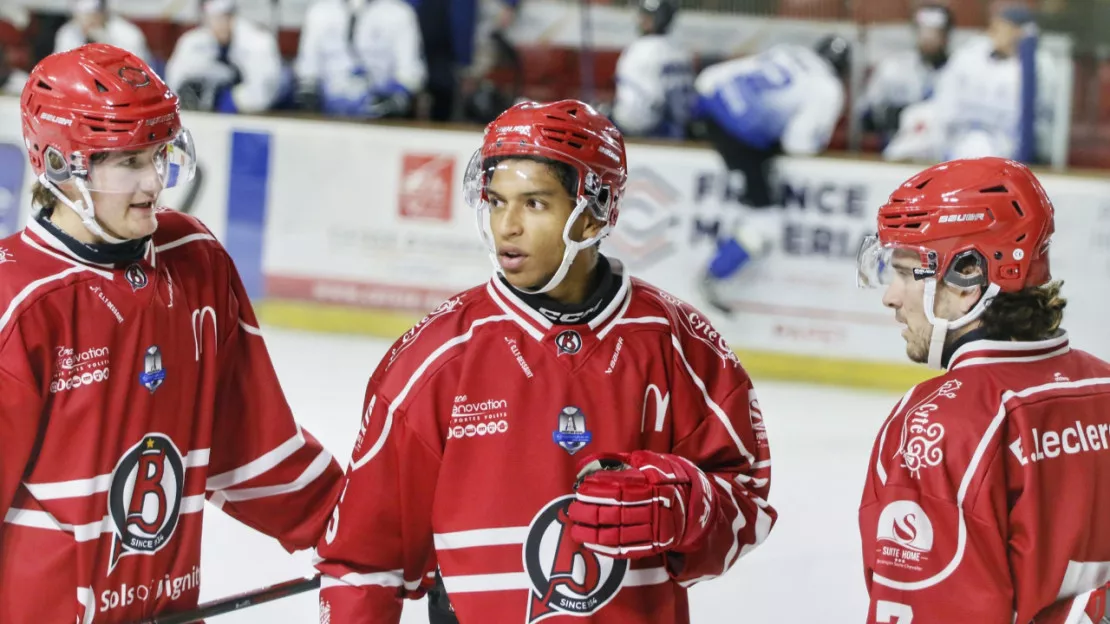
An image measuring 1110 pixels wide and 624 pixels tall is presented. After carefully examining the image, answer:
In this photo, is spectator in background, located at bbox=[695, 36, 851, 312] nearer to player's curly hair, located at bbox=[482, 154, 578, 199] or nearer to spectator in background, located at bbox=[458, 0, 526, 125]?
spectator in background, located at bbox=[458, 0, 526, 125]

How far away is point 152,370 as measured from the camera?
2068 mm

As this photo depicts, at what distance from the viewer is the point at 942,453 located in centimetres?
171

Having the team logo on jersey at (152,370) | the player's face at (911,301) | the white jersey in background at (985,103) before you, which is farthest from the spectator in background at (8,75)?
the player's face at (911,301)

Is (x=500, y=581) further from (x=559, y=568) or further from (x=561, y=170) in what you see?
(x=561, y=170)

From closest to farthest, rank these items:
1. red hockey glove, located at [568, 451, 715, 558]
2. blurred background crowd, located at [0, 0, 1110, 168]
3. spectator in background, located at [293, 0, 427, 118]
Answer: red hockey glove, located at [568, 451, 715, 558], blurred background crowd, located at [0, 0, 1110, 168], spectator in background, located at [293, 0, 427, 118]

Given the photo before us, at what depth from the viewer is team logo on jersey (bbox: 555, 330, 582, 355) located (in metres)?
1.86

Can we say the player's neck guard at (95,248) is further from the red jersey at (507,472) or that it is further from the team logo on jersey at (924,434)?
the team logo on jersey at (924,434)

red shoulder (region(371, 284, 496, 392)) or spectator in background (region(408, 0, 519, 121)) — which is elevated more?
spectator in background (region(408, 0, 519, 121))

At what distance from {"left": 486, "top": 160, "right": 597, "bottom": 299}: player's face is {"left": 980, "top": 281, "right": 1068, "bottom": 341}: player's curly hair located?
599 millimetres

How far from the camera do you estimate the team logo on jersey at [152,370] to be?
2.06 metres

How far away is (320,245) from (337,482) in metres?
4.41

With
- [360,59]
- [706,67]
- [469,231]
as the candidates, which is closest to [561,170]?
[469,231]

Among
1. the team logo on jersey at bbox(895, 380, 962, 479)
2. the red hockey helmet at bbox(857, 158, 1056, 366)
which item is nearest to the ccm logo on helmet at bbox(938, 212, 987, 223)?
the red hockey helmet at bbox(857, 158, 1056, 366)

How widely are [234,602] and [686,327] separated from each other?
0.90m
